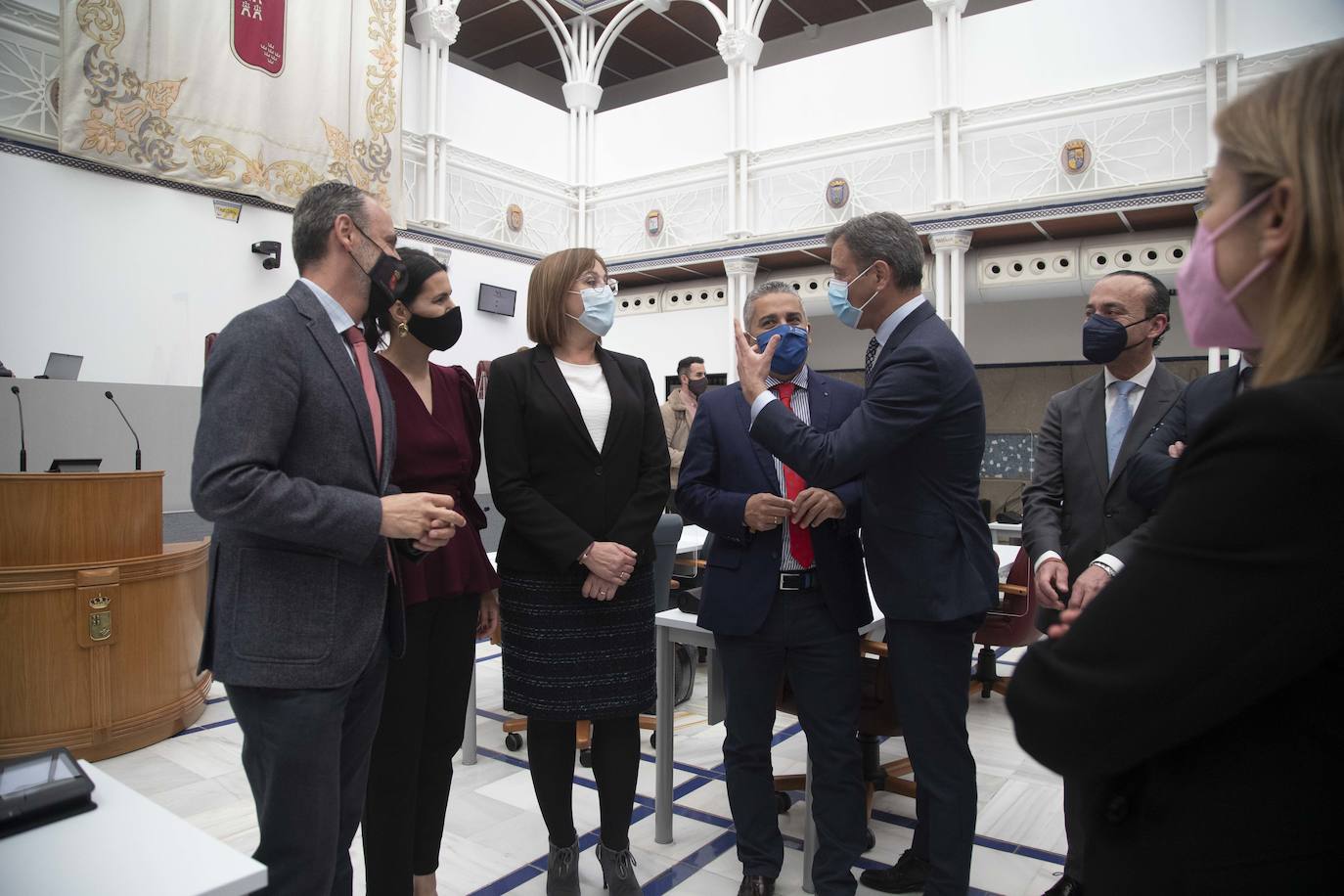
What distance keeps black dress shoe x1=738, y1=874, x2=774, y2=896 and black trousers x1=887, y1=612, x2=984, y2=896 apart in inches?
19.5

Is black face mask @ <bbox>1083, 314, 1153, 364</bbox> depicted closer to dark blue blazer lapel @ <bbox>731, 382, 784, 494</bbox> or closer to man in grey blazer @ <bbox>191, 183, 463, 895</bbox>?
dark blue blazer lapel @ <bbox>731, 382, 784, 494</bbox>

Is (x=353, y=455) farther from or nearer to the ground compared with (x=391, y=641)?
farther from the ground

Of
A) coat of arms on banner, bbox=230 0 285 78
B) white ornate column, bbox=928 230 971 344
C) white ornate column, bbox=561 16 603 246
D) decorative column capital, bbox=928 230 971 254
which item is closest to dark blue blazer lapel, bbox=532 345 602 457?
coat of arms on banner, bbox=230 0 285 78

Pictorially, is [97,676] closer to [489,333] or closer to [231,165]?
[231,165]

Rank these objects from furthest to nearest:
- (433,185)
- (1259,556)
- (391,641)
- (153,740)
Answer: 1. (433,185)
2. (153,740)
3. (391,641)
4. (1259,556)

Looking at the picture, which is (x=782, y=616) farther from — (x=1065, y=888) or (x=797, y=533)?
(x=1065, y=888)

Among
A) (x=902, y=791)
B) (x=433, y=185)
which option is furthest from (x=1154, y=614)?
(x=433, y=185)

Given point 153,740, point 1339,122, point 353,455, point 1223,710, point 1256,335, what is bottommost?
point 153,740

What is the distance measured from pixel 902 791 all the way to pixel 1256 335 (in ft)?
9.38

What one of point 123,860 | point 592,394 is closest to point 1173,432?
point 592,394

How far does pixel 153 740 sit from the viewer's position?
4117 millimetres

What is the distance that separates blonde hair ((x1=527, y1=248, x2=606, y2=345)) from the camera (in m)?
2.61

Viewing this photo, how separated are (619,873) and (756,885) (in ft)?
1.34

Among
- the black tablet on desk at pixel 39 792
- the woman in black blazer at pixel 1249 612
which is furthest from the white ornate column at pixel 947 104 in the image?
the black tablet on desk at pixel 39 792
